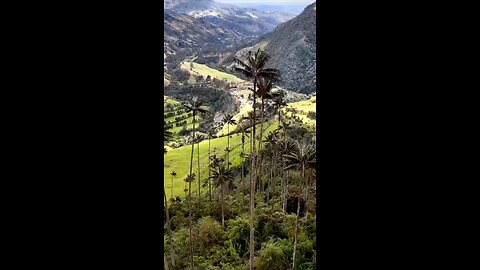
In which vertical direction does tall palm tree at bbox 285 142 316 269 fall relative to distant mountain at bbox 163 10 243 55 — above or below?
below

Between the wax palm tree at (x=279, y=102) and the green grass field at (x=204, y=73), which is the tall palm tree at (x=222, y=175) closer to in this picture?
the wax palm tree at (x=279, y=102)

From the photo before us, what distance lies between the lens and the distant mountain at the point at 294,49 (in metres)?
8.93

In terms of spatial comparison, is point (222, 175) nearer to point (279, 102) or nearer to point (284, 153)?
point (284, 153)

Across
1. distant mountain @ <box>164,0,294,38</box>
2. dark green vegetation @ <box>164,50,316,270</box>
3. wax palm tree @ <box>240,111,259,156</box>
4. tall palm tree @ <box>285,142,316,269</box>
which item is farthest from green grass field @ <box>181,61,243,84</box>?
tall palm tree @ <box>285,142,316,269</box>

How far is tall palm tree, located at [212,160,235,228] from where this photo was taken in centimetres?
1281

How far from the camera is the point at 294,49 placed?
9.84 metres

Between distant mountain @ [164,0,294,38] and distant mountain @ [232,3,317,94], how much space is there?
1.39 ft

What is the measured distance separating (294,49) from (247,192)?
18.0 ft

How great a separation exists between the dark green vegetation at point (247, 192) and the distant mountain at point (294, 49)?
1.48 ft

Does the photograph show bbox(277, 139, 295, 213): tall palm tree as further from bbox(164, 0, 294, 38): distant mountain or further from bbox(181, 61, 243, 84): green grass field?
bbox(164, 0, 294, 38): distant mountain
